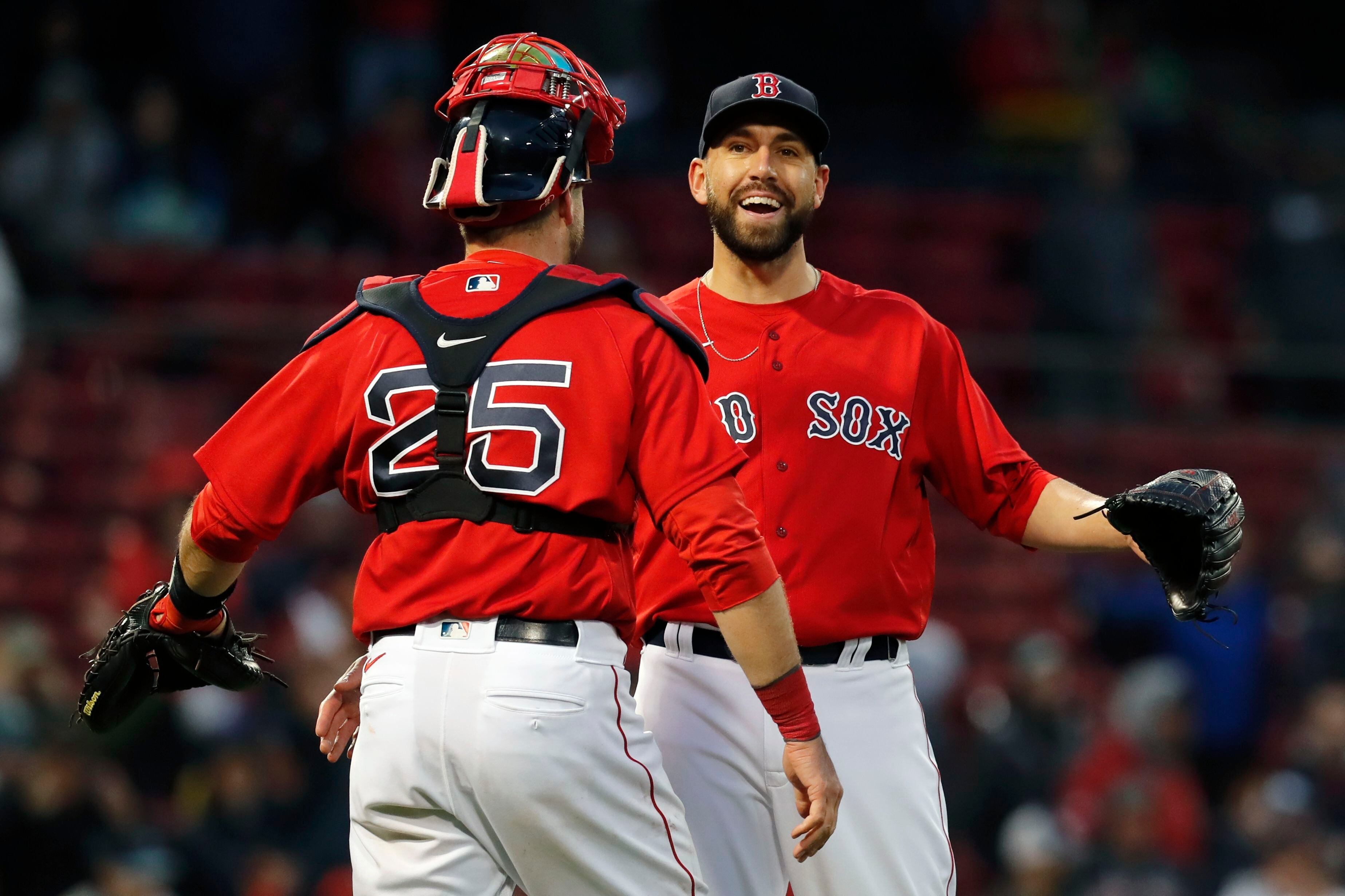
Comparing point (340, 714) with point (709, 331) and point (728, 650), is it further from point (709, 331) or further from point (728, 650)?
point (709, 331)

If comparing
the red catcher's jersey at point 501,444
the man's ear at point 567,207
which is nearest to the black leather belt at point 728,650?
the red catcher's jersey at point 501,444

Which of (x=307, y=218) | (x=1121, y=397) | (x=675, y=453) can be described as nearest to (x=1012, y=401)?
(x=1121, y=397)

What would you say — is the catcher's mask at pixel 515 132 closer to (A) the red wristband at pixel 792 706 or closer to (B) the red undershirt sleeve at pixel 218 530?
(B) the red undershirt sleeve at pixel 218 530

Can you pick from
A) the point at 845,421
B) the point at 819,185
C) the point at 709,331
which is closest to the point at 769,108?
the point at 819,185

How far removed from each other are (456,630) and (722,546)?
499 millimetres

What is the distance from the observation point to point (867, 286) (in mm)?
10719

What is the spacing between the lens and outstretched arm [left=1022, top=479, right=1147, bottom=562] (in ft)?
12.5

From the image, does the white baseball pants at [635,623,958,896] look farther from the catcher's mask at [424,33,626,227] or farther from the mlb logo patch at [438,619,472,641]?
the catcher's mask at [424,33,626,227]

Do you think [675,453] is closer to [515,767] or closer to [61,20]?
[515,767]

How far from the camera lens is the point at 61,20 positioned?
9805 millimetres

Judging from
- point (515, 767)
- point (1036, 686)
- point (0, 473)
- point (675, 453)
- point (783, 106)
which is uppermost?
point (783, 106)

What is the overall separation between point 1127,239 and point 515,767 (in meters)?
8.59

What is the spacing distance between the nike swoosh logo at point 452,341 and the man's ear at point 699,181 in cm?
121

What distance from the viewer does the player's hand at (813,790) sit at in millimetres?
3184
